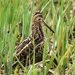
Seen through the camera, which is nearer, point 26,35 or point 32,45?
point 32,45

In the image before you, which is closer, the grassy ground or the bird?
the grassy ground

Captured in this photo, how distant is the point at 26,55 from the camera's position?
511cm

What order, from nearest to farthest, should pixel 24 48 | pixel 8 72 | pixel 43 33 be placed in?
pixel 8 72
pixel 24 48
pixel 43 33

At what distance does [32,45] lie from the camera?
5.14 m

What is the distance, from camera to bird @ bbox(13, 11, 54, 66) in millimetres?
5074

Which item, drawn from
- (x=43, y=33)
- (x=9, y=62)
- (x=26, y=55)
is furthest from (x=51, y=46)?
(x=9, y=62)

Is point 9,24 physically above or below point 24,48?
above

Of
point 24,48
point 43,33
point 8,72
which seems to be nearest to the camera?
point 8,72

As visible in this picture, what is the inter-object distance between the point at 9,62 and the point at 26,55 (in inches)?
15.5

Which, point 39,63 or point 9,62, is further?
point 39,63

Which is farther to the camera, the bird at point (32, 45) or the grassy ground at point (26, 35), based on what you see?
the bird at point (32, 45)

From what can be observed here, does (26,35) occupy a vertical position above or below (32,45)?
above

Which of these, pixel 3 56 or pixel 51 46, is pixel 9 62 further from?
pixel 51 46

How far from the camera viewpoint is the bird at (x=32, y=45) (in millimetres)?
5074
